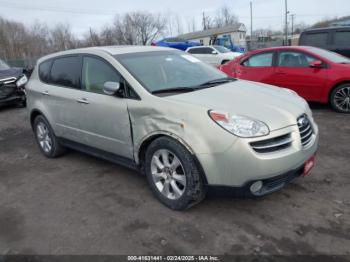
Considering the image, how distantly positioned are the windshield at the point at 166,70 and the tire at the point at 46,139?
1.99 metres

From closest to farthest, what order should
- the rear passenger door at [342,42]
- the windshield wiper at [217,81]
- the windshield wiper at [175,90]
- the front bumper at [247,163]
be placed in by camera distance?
the front bumper at [247,163], the windshield wiper at [175,90], the windshield wiper at [217,81], the rear passenger door at [342,42]

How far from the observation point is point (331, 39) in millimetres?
9805

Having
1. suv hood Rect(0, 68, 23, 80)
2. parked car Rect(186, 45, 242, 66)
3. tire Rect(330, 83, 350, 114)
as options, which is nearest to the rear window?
tire Rect(330, 83, 350, 114)

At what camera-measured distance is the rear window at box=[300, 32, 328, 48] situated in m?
9.92

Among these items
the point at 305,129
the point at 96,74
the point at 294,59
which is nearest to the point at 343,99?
the point at 294,59

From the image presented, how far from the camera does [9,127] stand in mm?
7980

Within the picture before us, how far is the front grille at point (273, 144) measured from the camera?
2.92m

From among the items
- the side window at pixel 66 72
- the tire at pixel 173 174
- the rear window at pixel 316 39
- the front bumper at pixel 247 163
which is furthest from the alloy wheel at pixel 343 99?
the side window at pixel 66 72

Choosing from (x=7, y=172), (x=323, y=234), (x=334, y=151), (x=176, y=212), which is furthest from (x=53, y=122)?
(x=334, y=151)

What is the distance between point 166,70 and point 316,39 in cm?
770

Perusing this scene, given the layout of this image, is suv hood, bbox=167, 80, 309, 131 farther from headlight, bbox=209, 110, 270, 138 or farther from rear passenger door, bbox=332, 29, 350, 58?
rear passenger door, bbox=332, 29, 350, 58

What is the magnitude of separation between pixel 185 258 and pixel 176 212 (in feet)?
2.37

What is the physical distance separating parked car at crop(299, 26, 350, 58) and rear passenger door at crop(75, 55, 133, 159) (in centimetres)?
805

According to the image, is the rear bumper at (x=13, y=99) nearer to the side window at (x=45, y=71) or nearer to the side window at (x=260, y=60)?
the side window at (x=45, y=71)
